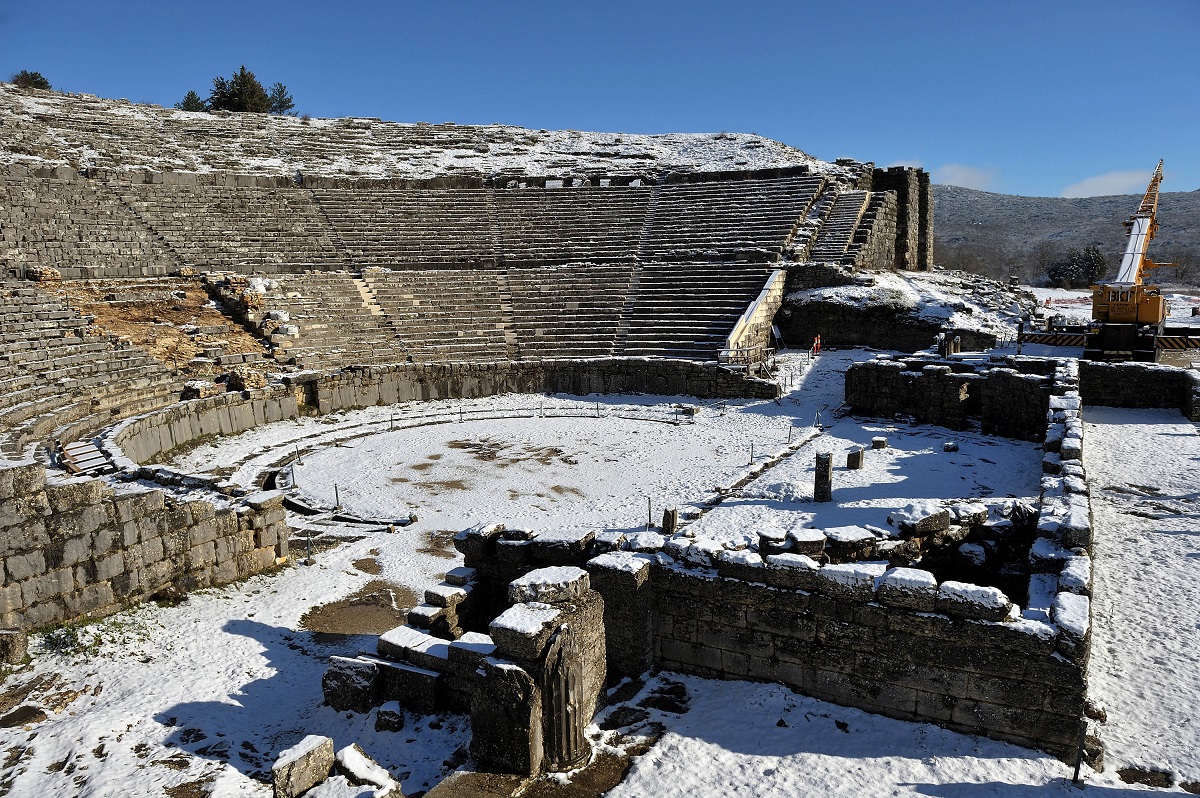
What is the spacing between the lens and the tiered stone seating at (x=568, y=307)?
23.8 metres

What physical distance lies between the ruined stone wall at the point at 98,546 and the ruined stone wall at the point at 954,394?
14304 millimetres

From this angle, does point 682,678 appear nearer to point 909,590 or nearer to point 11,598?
point 909,590

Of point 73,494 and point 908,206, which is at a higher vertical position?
point 908,206

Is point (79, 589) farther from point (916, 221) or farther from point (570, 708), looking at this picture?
point (916, 221)

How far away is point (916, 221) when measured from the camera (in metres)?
35.1

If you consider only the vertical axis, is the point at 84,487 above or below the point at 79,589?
above

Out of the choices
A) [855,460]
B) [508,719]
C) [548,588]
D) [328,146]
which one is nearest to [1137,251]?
[855,460]

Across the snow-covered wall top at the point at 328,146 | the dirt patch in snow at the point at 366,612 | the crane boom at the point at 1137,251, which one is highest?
the snow-covered wall top at the point at 328,146

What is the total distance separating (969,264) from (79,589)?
71.8 m

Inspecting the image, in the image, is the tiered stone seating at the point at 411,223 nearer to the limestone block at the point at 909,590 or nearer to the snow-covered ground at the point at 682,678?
the snow-covered ground at the point at 682,678

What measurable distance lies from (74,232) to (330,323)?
9.30 m

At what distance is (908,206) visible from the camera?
33531 mm

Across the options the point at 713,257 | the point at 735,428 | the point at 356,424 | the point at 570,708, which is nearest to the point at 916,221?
the point at 713,257

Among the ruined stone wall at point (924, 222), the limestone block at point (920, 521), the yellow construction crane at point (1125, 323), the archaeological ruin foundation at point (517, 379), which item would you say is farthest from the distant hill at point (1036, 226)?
the limestone block at point (920, 521)
